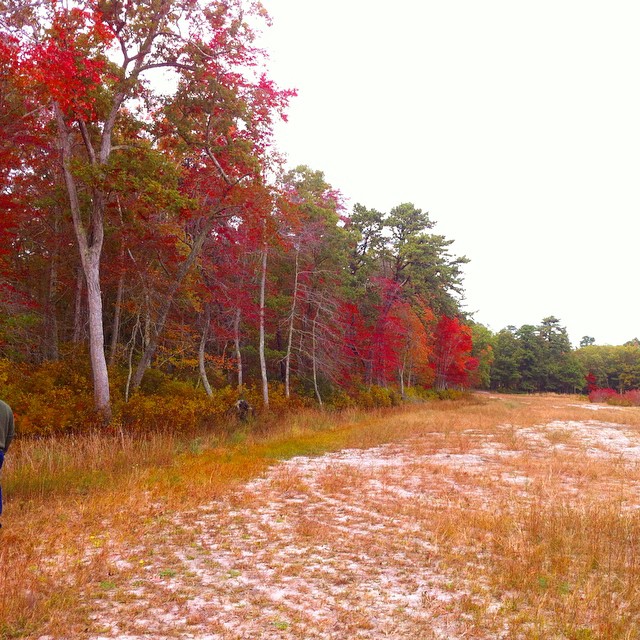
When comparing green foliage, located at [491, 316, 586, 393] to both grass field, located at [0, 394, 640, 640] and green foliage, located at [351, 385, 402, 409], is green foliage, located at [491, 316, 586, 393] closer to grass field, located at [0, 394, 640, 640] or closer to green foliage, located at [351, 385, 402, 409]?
green foliage, located at [351, 385, 402, 409]

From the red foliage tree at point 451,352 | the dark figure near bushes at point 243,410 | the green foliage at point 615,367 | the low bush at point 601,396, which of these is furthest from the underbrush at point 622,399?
the dark figure near bushes at point 243,410

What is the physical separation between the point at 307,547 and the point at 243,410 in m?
12.6

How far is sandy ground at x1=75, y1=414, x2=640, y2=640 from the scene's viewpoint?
11.9ft

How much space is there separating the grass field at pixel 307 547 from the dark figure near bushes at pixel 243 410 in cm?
632

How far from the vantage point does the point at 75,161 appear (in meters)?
11.5

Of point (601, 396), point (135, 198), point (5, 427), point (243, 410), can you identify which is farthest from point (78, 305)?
A: point (601, 396)

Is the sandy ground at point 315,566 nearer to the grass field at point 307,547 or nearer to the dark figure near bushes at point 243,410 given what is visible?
the grass field at point 307,547

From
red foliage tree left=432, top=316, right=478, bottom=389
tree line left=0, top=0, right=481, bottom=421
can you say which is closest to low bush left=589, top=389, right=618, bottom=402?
red foliage tree left=432, top=316, right=478, bottom=389

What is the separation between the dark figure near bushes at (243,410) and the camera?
17.4m

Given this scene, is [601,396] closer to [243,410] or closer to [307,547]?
[243,410]

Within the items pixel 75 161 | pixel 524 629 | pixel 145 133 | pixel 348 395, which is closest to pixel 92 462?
pixel 75 161

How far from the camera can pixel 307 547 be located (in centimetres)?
543

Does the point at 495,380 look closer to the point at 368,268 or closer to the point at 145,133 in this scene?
the point at 368,268

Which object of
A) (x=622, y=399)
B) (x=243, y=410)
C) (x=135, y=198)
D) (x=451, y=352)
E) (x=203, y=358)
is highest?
(x=135, y=198)
